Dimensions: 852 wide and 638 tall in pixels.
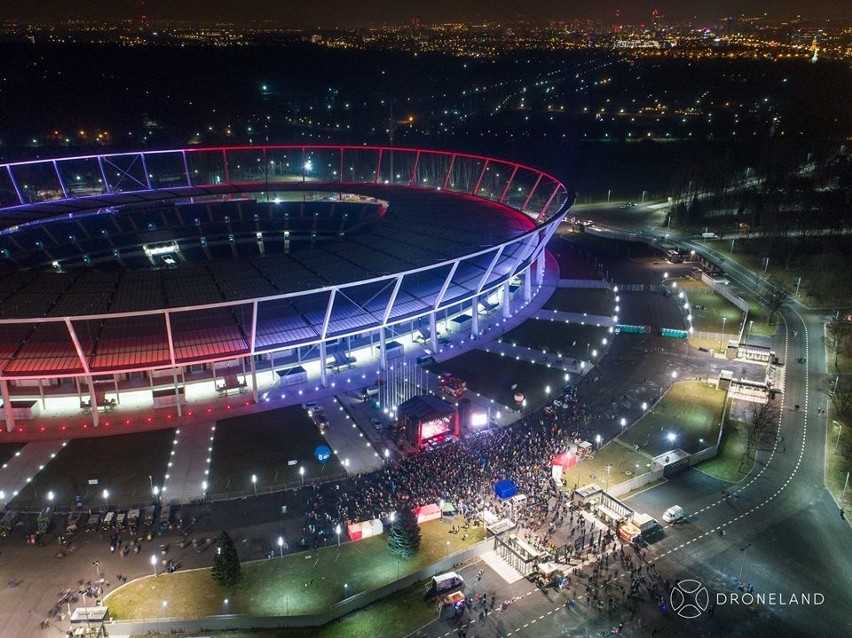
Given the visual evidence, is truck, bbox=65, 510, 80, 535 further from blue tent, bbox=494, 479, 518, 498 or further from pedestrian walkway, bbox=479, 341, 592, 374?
pedestrian walkway, bbox=479, 341, 592, 374

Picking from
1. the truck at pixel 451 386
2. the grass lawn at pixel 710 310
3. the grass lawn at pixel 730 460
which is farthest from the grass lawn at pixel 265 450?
the grass lawn at pixel 710 310

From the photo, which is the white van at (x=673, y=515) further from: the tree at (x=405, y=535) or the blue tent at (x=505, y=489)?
the tree at (x=405, y=535)

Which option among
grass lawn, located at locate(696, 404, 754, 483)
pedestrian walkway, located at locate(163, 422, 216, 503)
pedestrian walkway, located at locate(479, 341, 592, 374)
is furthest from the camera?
pedestrian walkway, located at locate(479, 341, 592, 374)

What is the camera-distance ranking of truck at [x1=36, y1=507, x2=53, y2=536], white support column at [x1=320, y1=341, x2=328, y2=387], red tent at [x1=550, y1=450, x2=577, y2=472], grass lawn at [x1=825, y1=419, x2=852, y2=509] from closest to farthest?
truck at [x1=36, y1=507, x2=53, y2=536]
grass lawn at [x1=825, y1=419, x2=852, y2=509]
red tent at [x1=550, y1=450, x2=577, y2=472]
white support column at [x1=320, y1=341, x2=328, y2=387]

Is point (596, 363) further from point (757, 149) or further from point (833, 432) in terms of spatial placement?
point (757, 149)

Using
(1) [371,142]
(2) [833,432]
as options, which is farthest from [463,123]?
(2) [833,432]

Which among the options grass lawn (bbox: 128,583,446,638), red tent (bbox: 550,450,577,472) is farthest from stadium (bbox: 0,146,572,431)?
grass lawn (bbox: 128,583,446,638)
